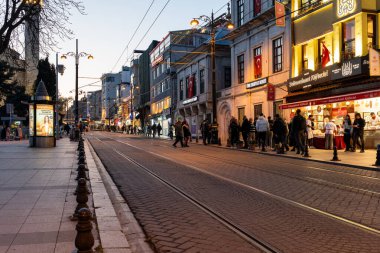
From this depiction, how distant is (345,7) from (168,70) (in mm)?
37490

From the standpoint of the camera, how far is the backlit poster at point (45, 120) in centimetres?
2408

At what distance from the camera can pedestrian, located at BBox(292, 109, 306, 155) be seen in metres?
18.4

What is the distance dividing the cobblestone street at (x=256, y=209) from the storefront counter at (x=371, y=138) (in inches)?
320

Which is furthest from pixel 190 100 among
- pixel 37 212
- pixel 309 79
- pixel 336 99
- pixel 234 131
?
pixel 37 212

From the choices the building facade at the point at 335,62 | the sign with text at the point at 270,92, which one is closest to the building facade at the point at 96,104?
the sign with text at the point at 270,92

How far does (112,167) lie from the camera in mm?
14227

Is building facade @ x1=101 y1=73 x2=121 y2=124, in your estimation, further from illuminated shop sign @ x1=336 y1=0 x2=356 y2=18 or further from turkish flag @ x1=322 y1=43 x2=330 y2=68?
illuminated shop sign @ x1=336 y1=0 x2=356 y2=18

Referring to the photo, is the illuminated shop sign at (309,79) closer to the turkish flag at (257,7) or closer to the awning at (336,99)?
the awning at (336,99)

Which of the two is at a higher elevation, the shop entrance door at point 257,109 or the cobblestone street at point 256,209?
the shop entrance door at point 257,109

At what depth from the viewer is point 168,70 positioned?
57.3 m

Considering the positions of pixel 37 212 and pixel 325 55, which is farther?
pixel 325 55

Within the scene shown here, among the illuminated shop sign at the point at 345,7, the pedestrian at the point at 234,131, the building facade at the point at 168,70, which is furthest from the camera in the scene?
the building facade at the point at 168,70

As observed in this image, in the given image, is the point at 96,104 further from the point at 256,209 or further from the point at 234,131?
the point at 256,209

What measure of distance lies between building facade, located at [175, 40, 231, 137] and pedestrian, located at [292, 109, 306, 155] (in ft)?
67.4
